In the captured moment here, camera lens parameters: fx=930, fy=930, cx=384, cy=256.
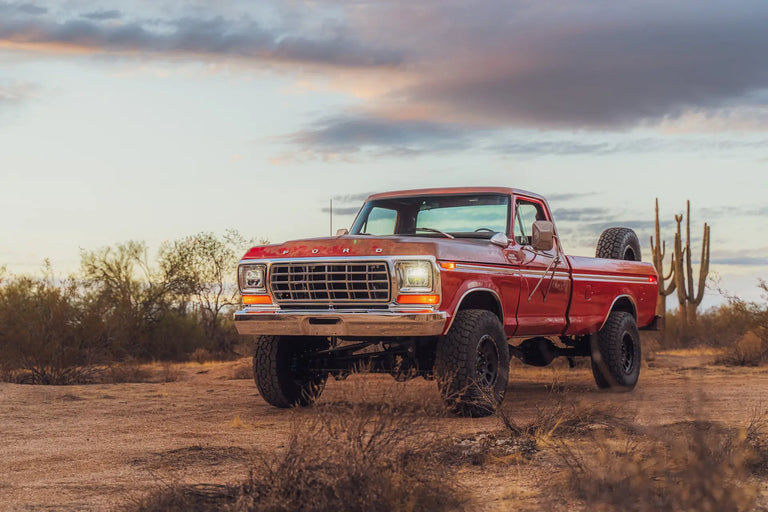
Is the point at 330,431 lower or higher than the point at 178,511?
higher

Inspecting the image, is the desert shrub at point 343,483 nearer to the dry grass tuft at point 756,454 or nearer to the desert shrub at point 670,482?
the desert shrub at point 670,482

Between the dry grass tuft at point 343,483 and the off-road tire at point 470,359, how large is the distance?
333 cm

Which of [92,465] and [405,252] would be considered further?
[405,252]

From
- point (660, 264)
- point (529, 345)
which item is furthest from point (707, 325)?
point (529, 345)

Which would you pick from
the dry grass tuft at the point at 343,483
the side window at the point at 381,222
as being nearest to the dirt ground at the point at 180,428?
the dry grass tuft at the point at 343,483

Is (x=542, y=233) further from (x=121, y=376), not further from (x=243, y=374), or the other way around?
(x=121, y=376)

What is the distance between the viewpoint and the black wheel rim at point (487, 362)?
9.54 meters

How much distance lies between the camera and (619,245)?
13.9 meters

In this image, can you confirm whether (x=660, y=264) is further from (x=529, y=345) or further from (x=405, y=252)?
(x=405, y=252)

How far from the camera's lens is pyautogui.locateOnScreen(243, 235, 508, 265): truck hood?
9109 millimetres

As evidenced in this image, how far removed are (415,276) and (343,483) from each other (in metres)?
4.25

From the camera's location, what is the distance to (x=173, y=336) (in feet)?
109

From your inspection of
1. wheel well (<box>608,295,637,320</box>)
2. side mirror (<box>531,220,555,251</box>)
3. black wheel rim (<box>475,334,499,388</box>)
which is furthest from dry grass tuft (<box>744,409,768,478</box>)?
wheel well (<box>608,295,637,320</box>)

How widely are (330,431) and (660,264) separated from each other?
105 ft
